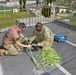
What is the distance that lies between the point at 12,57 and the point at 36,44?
0.83 metres

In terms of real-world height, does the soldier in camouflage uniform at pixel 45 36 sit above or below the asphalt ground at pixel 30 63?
above

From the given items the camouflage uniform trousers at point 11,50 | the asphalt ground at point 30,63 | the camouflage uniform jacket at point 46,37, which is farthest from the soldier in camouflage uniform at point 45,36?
the camouflage uniform trousers at point 11,50

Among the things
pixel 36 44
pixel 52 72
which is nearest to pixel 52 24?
pixel 36 44

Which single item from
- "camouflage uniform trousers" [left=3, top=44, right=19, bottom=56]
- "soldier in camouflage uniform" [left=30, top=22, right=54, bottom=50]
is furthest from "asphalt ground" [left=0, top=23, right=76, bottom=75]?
"soldier in camouflage uniform" [left=30, top=22, right=54, bottom=50]

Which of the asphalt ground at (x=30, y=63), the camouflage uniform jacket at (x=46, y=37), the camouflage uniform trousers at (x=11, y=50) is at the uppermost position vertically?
the camouflage uniform jacket at (x=46, y=37)

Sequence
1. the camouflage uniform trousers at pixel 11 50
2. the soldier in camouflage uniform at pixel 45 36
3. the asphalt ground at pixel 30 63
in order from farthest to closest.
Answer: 1. the soldier in camouflage uniform at pixel 45 36
2. the camouflage uniform trousers at pixel 11 50
3. the asphalt ground at pixel 30 63

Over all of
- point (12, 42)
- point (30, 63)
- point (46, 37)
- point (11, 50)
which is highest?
point (46, 37)

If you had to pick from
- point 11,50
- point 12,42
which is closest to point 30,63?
point 11,50

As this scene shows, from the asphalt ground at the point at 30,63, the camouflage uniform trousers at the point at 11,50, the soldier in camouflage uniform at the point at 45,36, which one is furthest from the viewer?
the soldier in camouflage uniform at the point at 45,36

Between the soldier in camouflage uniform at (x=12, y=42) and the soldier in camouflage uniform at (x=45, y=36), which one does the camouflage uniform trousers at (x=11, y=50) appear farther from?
the soldier in camouflage uniform at (x=45, y=36)

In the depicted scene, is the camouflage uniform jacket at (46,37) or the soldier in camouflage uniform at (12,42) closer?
the soldier in camouflage uniform at (12,42)

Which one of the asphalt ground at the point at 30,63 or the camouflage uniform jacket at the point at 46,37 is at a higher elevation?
the camouflage uniform jacket at the point at 46,37

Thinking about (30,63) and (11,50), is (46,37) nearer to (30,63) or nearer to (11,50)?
(30,63)

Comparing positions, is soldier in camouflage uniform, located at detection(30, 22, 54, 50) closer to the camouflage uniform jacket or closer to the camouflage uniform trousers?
the camouflage uniform jacket
